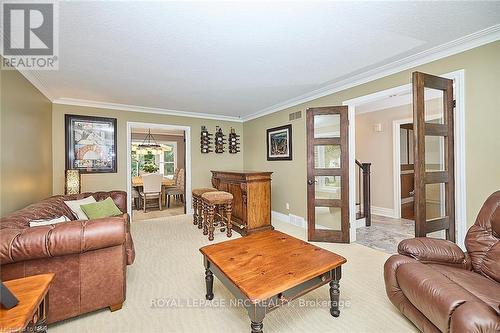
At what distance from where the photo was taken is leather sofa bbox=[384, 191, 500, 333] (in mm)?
1121

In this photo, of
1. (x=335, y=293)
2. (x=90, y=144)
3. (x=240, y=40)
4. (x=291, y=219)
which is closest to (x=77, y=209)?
(x=90, y=144)

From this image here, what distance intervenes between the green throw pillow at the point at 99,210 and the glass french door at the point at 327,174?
9.11ft

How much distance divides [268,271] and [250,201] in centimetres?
214

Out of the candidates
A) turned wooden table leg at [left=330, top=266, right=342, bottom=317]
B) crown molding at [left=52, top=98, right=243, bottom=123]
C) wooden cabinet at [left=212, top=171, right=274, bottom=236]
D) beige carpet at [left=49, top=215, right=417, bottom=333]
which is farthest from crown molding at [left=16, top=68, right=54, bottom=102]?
turned wooden table leg at [left=330, top=266, right=342, bottom=317]

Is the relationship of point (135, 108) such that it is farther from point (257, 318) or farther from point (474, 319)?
point (474, 319)

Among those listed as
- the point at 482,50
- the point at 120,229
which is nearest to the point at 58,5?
the point at 120,229

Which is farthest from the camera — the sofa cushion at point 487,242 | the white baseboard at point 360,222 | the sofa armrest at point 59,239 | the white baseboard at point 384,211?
the white baseboard at point 384,211

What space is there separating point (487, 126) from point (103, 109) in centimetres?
571

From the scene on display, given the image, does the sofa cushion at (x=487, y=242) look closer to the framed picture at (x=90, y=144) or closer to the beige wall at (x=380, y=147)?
the beige wall at (x=380, y=147)

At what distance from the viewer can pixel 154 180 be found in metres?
5.60

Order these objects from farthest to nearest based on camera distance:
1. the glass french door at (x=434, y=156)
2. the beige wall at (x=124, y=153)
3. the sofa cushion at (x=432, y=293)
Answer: the beige wall at (x=124, y=153)
the glass french door at (x=434, y=156)
the sofa cushion at (x=432, y=293)

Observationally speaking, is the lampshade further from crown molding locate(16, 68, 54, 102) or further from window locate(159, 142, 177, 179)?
window locate(159, 142, 177, 179)

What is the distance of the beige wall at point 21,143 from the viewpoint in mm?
2240

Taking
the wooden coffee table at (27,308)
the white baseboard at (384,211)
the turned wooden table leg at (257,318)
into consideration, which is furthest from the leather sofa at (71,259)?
the white baseboard at (384,211)
